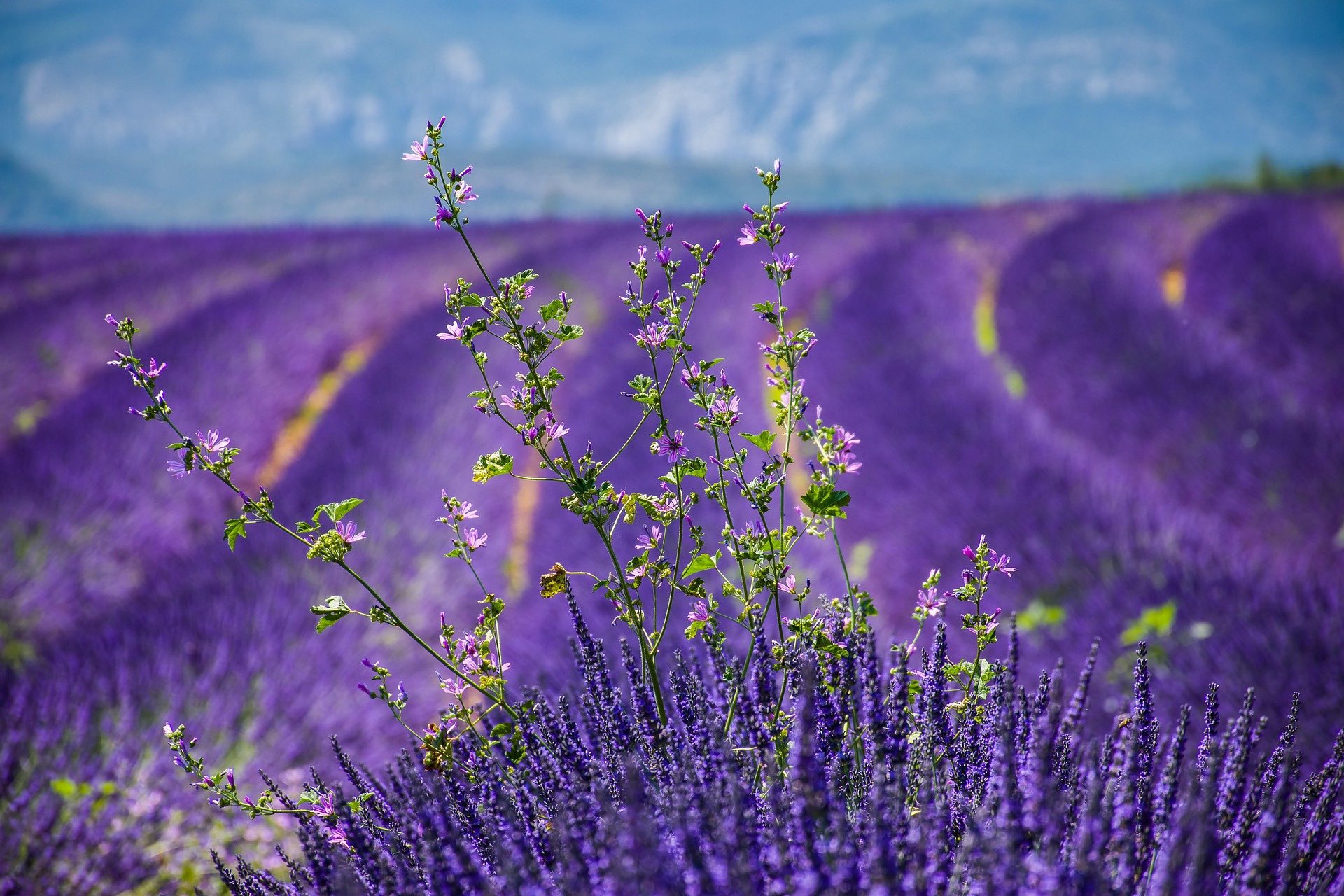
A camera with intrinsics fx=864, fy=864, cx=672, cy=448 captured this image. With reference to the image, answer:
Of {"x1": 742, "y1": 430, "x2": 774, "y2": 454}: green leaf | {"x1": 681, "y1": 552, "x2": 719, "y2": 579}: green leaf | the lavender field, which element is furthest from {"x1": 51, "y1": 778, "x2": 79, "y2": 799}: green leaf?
{"x1": 742, "y1": 430, "x2": 774, "y2": 454}: green leaf

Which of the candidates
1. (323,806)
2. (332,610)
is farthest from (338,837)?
(332,610)

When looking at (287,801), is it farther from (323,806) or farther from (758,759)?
(758,759)

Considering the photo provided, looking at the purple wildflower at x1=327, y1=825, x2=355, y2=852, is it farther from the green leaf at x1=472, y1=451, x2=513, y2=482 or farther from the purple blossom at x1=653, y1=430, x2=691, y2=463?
the purple blossom at x1=653, y1=430, x2=691, y2=463

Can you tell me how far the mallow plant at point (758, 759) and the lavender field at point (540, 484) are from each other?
64 centimetres

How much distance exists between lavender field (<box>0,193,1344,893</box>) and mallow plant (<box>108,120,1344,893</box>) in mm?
637

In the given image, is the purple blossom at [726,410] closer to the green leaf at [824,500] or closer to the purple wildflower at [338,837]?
the green leaf at [824,500]

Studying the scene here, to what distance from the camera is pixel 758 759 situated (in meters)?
0.97

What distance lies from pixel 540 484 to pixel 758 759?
4730 mm

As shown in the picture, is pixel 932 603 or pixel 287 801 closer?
pixel 287 801

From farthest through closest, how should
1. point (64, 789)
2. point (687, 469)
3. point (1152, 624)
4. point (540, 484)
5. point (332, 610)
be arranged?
point (540, 484) < point (1152, 624) < point (64, 789) < point (687, 469) < point (332, 610)

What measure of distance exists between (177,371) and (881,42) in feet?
454

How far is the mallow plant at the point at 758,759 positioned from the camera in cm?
78

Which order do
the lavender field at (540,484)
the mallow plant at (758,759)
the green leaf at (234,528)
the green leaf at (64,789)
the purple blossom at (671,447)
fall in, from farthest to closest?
the lavender field at (540,484) < the green leaf at (64,789) < the purple blossom at (671,447) < the green leaf at (234,528) < the mallow plant at (758,759)

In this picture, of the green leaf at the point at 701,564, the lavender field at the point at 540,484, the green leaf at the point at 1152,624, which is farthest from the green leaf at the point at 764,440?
the green leaf at the point at 1152,624
